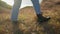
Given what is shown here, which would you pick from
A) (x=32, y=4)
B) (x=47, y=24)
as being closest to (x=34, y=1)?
(x=32, y=4)

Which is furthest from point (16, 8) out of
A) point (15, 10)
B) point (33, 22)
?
point (33, 22)

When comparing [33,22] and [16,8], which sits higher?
[16,8]

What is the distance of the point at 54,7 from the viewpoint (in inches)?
54.9

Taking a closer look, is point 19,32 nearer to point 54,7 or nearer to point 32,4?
point 32,4

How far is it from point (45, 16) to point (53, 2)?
19cm

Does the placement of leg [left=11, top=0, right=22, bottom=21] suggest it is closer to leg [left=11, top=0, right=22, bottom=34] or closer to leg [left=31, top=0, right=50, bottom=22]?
leg [left=11, top=0, right=22, bottom=34]

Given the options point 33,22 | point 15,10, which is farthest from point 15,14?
point 33,22

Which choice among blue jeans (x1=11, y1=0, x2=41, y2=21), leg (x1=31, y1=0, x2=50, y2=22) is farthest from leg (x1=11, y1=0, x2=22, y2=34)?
leg (x1=31, y1=0, x2=50, y2=22)

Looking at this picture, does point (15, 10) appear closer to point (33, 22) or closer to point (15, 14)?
point (15, 14)

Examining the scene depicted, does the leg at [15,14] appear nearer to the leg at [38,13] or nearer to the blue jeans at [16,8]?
the blue jeans at [16,8]

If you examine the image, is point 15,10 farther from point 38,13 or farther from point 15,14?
point 38,13

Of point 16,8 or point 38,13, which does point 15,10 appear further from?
point 38,13

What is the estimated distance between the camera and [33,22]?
1.27 meters

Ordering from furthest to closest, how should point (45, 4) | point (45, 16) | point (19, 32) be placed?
point (45, 4), point (45, 16), point (19, 32)
